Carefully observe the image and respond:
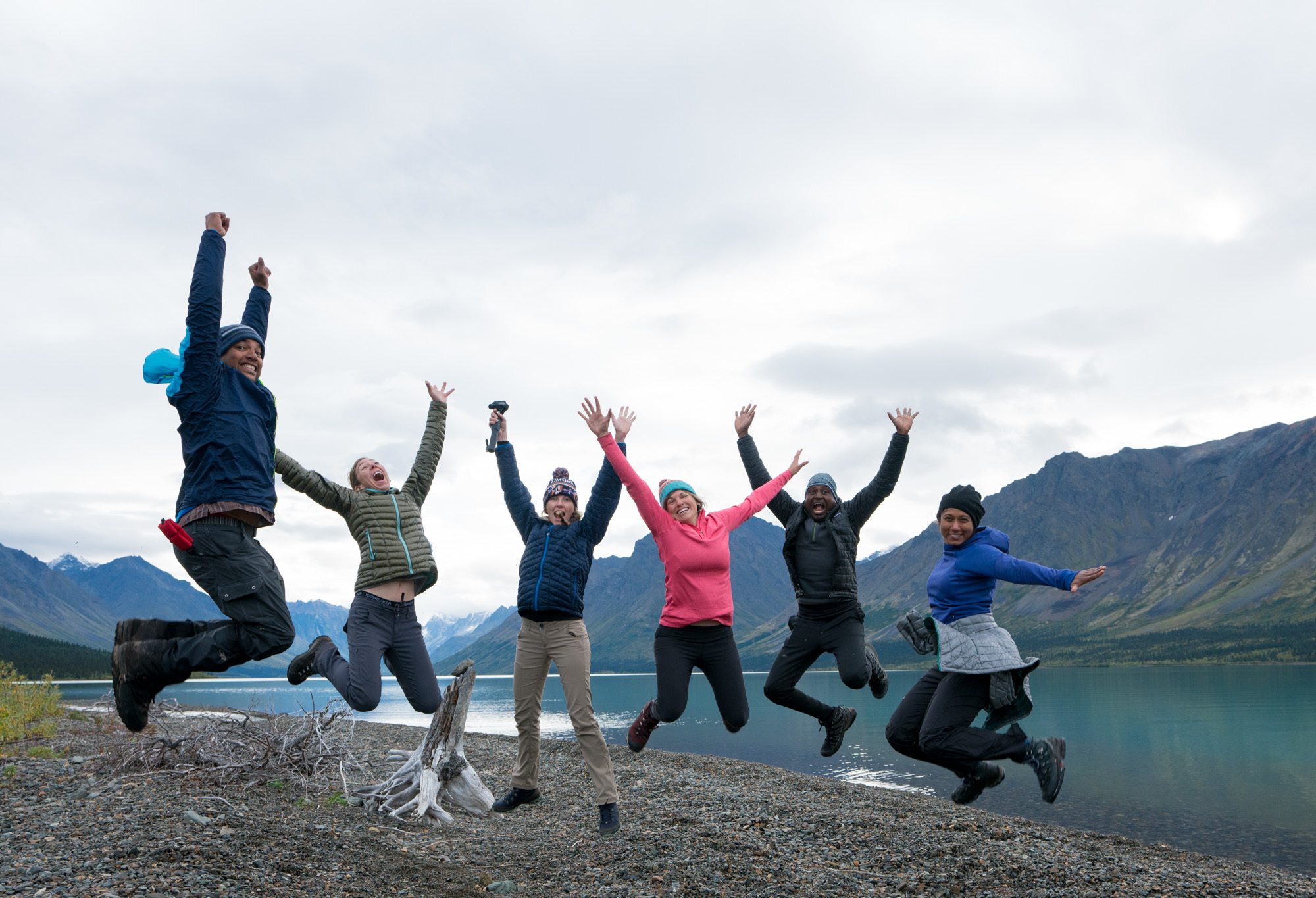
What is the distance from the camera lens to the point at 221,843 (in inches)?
349

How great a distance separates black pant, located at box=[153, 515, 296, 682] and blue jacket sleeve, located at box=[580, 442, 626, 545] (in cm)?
352

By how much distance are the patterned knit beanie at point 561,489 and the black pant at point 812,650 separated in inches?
116

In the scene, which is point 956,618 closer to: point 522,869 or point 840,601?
point 840,601

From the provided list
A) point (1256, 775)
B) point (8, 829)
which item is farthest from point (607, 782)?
point (1256, 775)

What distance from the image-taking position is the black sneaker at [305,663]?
27.6ft

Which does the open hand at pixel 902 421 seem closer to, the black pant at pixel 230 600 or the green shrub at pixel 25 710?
the black pant at pixel 230 600

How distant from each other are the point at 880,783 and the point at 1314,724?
49.0 metres

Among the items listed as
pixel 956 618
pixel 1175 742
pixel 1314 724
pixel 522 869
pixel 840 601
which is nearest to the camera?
pixel 956 618

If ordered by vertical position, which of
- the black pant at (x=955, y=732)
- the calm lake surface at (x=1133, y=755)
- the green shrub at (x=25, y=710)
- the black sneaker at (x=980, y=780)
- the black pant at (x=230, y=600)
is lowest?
the calm lake surface at (x=1133, y=755)

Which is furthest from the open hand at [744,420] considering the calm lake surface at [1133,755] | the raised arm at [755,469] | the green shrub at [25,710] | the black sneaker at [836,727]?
the green shrub at [25,710]

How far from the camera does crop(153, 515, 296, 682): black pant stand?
20.7 feet

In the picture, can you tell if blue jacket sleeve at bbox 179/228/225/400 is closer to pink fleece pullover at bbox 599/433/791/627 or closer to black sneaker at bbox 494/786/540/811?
pink fleece pullover at bbox 599/433/791/627

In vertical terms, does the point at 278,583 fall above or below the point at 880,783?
above

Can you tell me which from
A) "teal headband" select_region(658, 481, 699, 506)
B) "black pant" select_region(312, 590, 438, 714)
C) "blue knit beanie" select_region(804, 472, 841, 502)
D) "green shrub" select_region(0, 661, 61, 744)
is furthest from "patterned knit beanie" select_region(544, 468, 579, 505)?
"green shrub" select_region(0, 661, 61, 744)
